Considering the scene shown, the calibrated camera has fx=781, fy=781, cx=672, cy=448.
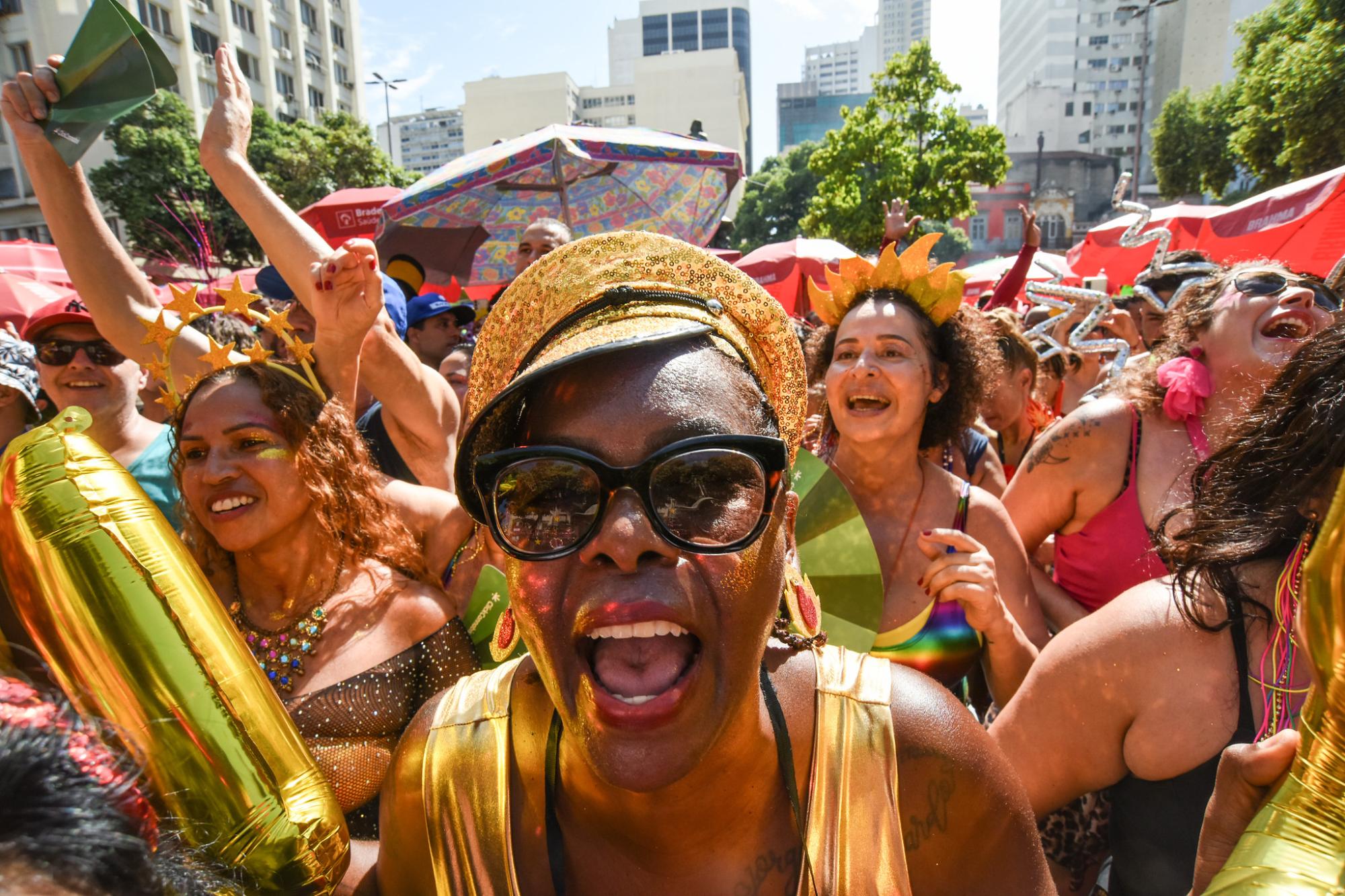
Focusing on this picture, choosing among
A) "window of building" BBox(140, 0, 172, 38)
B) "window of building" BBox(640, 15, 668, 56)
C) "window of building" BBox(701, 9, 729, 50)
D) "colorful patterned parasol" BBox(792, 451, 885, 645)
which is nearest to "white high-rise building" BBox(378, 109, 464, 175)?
"window of building" BBox(640, 15, 668, 56)

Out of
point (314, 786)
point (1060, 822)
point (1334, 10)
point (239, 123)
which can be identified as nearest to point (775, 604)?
point (314, 786)

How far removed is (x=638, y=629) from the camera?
1.01 m

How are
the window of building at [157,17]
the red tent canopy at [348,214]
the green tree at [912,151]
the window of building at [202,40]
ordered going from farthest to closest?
the window of building at [202,40], the window of building at [157,17], the green tree at [912,151], the red tent canopy at [348,214]

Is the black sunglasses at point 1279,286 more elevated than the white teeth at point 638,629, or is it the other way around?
the black sunglasses at point 1279,286

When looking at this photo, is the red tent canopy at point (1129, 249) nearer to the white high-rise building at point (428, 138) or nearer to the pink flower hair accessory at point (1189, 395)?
the pink flower hair accessory at point (1189, 395)

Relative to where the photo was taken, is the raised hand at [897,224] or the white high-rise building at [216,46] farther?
the white high-rise building at [216,46]

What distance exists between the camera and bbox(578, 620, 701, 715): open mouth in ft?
3.31

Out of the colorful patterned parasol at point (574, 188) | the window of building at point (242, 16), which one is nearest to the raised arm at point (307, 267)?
the colorful patterned parasol at point (574, 188)

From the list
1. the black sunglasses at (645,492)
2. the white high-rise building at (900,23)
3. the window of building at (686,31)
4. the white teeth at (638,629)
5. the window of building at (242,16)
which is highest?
the white high-rise building at (900,23)

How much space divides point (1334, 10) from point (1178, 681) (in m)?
20.9

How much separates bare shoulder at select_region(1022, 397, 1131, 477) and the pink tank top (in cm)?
4

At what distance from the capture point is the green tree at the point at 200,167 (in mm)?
26672

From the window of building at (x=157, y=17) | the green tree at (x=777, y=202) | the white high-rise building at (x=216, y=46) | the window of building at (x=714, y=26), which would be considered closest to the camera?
the white high-rise building at (x=216, y=46)

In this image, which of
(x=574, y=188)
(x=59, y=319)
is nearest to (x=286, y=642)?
(x=59, y=319)
